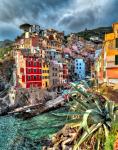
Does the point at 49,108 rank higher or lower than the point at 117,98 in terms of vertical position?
lower

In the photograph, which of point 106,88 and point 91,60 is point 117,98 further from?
point 91,60

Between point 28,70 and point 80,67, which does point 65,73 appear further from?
point 28,70

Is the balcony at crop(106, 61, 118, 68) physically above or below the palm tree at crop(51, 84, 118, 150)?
above

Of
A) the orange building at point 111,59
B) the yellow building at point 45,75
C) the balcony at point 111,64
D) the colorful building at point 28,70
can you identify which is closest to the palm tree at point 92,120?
the orange building at point 111,59

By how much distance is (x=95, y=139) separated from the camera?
12234mm

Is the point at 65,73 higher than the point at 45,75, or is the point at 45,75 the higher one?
the point at 65,73

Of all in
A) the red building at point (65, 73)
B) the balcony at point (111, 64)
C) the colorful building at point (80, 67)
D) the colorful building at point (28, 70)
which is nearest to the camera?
the balcony at point (111, 64)

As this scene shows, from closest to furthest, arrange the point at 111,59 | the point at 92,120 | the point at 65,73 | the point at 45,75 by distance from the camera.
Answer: the point at 92,120 → the point at 111,59 → the point at 45,75 → the point at 65,73

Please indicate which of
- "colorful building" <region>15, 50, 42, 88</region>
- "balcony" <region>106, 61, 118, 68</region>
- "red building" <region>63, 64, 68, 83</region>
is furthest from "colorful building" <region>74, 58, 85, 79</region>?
"balcony" <region>106, 61, 118, 68</region>

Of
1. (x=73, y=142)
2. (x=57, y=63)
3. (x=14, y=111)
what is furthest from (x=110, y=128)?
(x=57, y=63)

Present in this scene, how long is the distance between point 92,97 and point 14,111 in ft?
203

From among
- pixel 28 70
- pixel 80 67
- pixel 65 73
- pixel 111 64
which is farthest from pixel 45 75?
pixel 111 64

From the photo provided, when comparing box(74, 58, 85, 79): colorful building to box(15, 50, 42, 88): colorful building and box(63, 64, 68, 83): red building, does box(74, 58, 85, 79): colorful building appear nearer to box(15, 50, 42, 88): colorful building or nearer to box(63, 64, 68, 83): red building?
box(63, 64, 68, 83): red building

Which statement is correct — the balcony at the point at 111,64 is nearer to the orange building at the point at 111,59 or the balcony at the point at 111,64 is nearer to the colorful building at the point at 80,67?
the orange building at the point at 111,59
